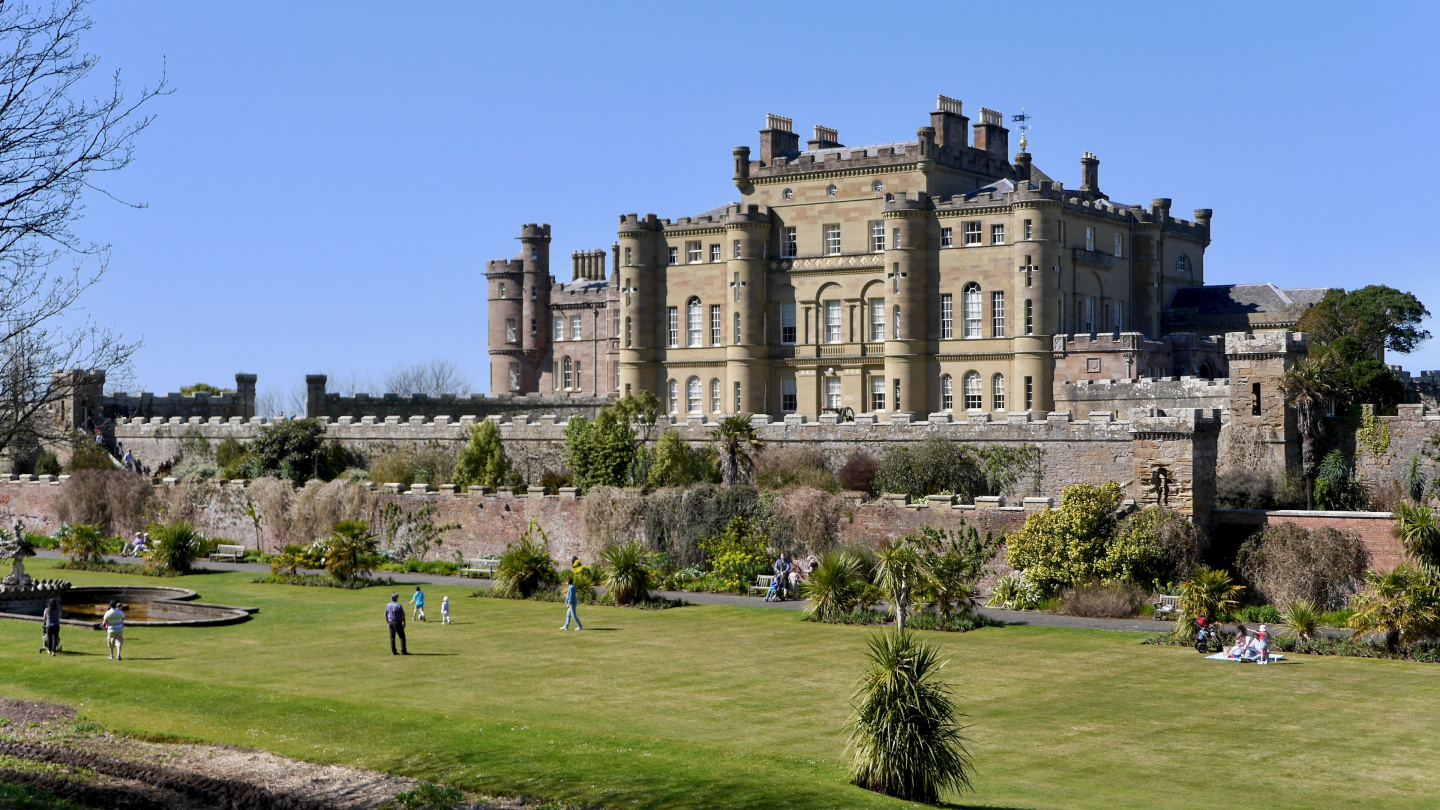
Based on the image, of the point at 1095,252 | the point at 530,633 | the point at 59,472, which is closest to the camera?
the point at 530,633

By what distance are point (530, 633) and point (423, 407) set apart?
125 ft

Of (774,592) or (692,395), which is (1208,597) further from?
(692,395)

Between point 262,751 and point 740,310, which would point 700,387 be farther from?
point 262,751

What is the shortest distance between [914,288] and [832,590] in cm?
2704

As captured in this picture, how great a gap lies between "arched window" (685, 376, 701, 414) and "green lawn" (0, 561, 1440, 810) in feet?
98.5

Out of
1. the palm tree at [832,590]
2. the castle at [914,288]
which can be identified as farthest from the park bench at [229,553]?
the palm tree at [832,590]

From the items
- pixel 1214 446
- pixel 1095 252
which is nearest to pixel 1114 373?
pixel 1095 252

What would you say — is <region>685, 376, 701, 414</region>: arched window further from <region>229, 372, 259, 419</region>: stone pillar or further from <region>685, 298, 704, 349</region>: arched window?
<region>229, 372, 259, 419</region>: stone pillar

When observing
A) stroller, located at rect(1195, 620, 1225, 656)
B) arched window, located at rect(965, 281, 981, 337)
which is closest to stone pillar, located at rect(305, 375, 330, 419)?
arched window, located at rect(965, 281, 981, 337)

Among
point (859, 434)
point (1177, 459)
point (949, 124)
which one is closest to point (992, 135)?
point (949, 124)

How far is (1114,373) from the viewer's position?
183 ft

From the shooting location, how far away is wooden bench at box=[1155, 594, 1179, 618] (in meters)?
36.4

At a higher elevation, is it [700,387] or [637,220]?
[637,220]

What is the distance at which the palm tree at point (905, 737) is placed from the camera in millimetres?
19047
